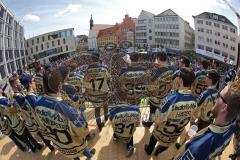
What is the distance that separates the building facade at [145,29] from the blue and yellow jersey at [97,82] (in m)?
80.4

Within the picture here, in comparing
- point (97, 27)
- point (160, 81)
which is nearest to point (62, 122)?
point (160, 81)

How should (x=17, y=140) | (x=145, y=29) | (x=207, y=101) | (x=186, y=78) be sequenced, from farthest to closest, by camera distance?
1. (x=145, y=29)
2. (x=17, y=140)
3. (x=207, y=101)
4. (x=186, y=78)

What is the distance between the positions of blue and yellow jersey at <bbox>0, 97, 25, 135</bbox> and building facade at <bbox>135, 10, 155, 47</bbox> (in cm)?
8143

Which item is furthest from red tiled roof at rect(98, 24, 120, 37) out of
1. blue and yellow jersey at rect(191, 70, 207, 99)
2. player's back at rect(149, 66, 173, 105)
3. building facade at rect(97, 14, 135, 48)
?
player's back at rect(149, 66, 173, 105)

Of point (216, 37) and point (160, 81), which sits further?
point (216, 37)

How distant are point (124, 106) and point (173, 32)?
74.0 metres

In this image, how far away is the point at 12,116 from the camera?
6277 millimetres

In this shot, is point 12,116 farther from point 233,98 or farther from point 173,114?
point 233,98

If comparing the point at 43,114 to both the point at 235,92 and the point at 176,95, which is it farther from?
the point at 235,92

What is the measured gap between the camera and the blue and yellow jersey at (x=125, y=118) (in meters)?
5.62

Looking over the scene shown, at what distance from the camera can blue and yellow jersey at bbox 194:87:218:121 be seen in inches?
233

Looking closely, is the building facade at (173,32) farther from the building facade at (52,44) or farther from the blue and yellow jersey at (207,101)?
the blue and yellow jersey at (207,101)

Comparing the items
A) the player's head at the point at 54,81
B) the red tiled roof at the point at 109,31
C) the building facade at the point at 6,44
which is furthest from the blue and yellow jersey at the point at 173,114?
the red tiled roof at the point at 109,31

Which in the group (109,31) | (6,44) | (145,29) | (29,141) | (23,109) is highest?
(109,31)
